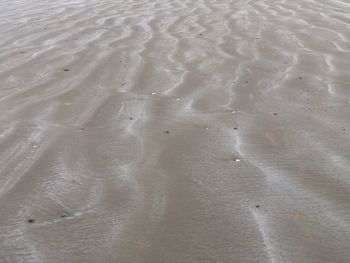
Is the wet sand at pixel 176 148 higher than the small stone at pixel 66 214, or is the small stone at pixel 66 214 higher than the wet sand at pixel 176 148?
the small stone at pixel 66 214

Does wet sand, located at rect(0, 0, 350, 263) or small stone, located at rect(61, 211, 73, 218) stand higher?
small stone, located at rect(61, 211, 73, 218)

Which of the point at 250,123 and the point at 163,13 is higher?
the point at 250,123

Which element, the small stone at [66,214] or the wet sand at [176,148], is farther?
the small stone at [66,214]

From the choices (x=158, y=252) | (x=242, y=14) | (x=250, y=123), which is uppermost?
(x=158, y=252)

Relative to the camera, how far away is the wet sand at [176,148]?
8.05 feet

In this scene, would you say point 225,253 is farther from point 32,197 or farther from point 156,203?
point 32,197

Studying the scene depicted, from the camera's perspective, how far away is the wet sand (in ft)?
8.05

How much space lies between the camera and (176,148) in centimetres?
350

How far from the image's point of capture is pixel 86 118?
4.13 metres

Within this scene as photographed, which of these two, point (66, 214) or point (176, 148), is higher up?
point (66, 214)

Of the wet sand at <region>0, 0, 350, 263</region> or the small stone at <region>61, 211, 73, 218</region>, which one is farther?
the small stone at <region>61, 211, 73, 218</region>

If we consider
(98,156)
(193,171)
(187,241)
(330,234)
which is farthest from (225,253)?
(98,156)

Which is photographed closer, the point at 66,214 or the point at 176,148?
the point at 66,214

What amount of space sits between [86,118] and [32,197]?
1336 mm
